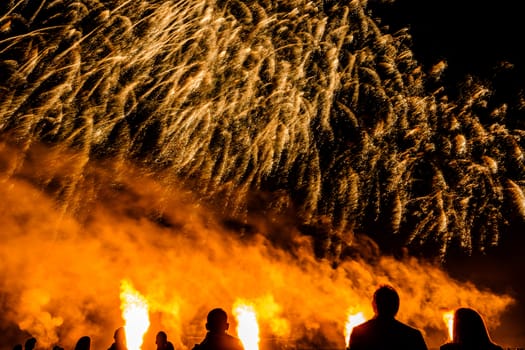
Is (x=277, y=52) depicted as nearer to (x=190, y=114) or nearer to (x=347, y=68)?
(x=347, y=68)

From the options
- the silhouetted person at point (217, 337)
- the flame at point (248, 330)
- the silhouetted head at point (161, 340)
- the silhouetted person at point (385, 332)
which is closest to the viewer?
the silhouetted person at point (385, 332)

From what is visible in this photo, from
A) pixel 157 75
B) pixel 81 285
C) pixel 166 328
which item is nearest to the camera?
pixel 157 75

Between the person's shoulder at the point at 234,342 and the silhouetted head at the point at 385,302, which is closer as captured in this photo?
the silhouetted head at the point at 385,302

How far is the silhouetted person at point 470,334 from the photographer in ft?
8.07

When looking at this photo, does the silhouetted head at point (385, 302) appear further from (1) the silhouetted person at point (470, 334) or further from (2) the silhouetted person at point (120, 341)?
(2) the silhouetted person at point (120, 341)

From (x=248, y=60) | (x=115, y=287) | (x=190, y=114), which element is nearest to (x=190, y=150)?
(x=190, y=114)

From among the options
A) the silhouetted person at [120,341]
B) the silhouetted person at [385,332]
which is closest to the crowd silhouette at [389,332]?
the silhouetted person at [385,332]

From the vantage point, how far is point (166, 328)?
15812mm

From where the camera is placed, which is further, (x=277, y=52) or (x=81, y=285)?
(x=81, y=285)

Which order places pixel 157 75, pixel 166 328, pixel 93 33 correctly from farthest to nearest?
pixel 166 328 → pixel 157 75 → pixel 93 33

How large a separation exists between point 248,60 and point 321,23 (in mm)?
1587

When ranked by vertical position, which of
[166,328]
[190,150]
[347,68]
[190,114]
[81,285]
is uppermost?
[347,68]

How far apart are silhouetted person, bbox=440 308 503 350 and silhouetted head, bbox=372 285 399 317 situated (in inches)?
19.0

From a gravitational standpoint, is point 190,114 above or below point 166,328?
above
